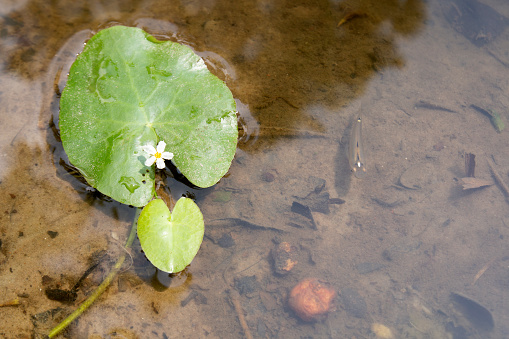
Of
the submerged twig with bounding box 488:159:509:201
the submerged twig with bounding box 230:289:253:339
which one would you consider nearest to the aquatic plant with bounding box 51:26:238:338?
the submerged twig with bounding box 230:289:253:339

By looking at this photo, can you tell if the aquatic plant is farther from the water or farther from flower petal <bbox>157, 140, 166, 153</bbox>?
the water

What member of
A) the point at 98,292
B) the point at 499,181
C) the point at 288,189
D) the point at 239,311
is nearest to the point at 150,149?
the point at 98,292

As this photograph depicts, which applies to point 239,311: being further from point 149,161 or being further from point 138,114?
point 138,114

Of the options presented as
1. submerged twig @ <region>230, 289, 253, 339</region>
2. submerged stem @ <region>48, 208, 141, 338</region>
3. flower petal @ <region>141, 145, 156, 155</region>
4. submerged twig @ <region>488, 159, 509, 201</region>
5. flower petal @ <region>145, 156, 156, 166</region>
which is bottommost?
submerged twig @ <region>230, 289, 253, 339</region>

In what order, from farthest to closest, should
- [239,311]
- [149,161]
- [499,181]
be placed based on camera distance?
[499,181] → [239,311] → [149,161]

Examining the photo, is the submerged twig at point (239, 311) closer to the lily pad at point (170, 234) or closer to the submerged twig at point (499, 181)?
the lily pad at point (170, 234)

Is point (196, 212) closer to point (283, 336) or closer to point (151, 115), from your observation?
point (151, 115)
